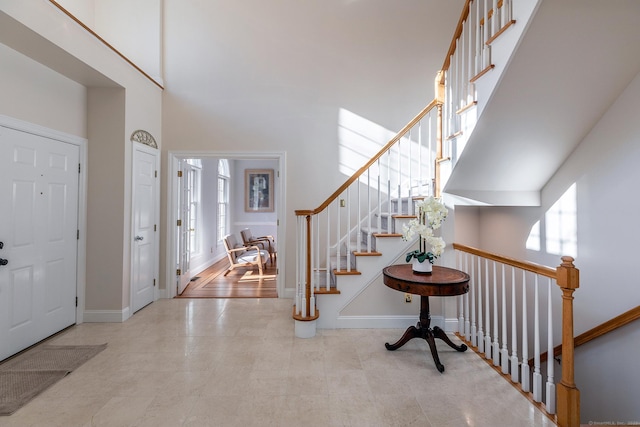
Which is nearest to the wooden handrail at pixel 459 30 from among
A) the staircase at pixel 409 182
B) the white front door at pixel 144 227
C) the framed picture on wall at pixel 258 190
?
the staircase at pixel 409 182

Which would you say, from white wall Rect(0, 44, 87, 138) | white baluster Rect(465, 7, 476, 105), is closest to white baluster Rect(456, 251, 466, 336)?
white baluster Rect(465, 7, 476, 105)

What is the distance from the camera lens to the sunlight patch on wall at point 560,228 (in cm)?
285

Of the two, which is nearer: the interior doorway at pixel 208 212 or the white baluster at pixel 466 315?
the white baluster at pixel 466 315

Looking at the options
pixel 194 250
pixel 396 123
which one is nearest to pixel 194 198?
pixel 194 250

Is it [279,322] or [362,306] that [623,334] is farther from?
[279,322]

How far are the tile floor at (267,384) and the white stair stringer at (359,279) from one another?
192 millimetres

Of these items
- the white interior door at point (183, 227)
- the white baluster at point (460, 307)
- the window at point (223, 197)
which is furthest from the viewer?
the window at point (223, 197)

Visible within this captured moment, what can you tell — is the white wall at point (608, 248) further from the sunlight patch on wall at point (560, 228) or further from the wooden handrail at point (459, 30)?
the wooden handrail at point (459, 30)

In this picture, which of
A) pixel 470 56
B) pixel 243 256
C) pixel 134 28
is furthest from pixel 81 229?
pixel 470 56

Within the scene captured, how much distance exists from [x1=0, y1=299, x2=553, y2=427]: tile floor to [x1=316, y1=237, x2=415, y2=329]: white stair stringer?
192 mm

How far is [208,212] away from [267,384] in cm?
468

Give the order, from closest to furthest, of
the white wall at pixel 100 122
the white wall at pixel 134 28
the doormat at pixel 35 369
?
the doormat at pixel 35 369 < the white wall at pixel 100 122 < the white wall at pixel 134 28

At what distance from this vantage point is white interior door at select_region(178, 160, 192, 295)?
4.22 m

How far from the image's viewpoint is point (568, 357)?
172 cm
